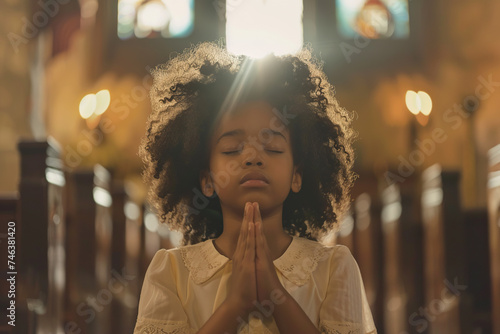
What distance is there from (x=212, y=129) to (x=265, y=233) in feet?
0.98

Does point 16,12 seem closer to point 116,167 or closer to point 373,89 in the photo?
point 116,167

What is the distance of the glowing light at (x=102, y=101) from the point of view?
28.9 feet

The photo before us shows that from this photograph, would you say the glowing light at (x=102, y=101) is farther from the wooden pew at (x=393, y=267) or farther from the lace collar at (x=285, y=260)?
the lace collar at (x=285, y=260)

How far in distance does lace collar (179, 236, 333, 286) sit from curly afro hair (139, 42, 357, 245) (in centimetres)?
20

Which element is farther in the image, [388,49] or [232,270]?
[388,49]

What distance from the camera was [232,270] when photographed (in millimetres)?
1545

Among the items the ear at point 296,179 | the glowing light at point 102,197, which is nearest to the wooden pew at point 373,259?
the glowing light at point 102,197

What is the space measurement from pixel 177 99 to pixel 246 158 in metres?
0.39

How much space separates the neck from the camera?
Result: 1.64 meters

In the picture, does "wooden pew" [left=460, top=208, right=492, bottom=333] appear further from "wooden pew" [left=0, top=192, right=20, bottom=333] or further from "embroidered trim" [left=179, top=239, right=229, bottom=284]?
"embroidered trim" [left=179, top=239, right=229, bottom=284]

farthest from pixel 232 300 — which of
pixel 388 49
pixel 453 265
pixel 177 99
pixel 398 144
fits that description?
pixel 388 49

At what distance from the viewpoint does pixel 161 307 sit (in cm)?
158

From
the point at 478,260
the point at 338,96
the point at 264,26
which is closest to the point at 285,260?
the point at 478,260

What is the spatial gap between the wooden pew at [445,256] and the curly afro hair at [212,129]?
78.8 inches
